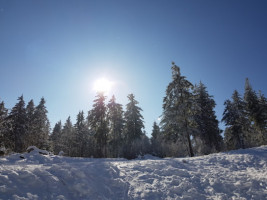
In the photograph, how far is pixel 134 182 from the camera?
6.70 m

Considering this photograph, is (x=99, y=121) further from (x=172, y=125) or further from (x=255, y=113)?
(x=255, y=113)

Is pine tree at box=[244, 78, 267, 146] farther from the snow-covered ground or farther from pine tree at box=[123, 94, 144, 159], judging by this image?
the snow-covered ground

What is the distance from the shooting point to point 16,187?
4.85 meters

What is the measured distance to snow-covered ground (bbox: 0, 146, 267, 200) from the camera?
5214 millimetres

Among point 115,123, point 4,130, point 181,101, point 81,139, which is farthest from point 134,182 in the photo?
point 81,139

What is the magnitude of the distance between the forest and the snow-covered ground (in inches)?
374

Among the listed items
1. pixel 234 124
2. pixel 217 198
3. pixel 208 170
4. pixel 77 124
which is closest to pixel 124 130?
pixel 77 124

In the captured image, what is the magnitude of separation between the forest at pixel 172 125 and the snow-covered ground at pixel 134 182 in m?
9.50

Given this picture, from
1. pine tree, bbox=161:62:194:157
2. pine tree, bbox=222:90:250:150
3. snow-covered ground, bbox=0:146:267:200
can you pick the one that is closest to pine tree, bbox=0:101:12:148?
snow-covered ground, bbox=0:146:267:200

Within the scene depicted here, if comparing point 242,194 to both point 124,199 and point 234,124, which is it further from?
point 234,124

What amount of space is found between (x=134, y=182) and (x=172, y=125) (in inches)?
630

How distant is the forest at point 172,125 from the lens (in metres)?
19.3

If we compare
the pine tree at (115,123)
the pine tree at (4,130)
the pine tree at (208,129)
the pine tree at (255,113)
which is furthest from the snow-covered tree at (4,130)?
the pine tree at (255,113)

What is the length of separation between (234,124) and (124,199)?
27368 mm
